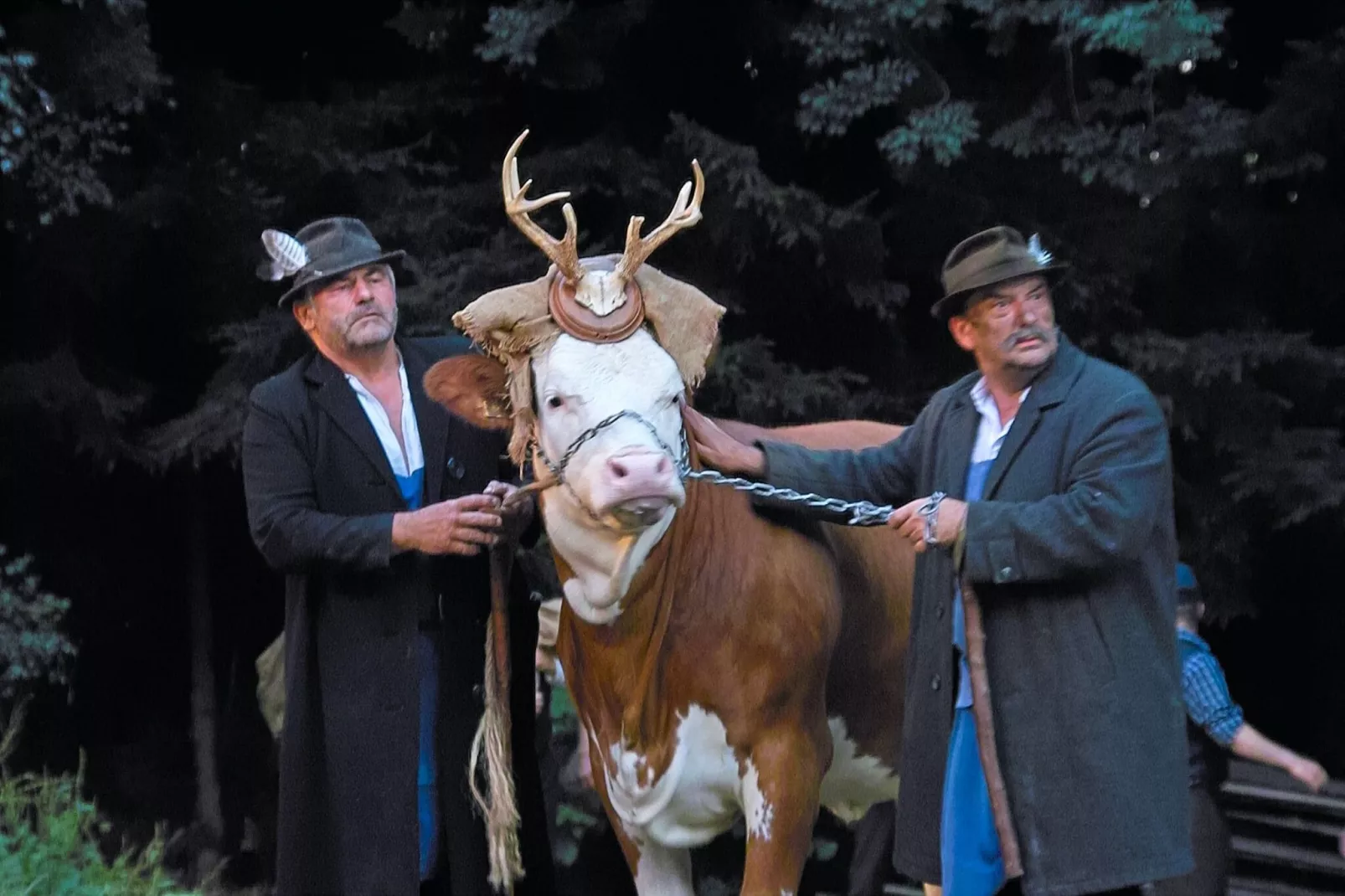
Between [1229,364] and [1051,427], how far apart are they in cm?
353

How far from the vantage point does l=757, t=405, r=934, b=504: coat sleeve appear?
3.99 metres

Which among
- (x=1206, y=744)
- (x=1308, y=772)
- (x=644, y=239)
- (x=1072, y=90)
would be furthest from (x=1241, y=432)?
(x=644, y=239)

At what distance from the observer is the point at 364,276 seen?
4.26 metres

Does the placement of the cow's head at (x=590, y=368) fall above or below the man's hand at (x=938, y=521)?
above

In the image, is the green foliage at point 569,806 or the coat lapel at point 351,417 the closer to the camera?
the coat lapel at point 351,417

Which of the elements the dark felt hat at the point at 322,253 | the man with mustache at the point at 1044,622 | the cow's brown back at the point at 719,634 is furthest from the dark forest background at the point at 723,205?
the man with mustache at the point at 1044,622

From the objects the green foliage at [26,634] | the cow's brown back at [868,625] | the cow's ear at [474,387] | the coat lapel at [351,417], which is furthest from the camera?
the green foliage at [26,634]

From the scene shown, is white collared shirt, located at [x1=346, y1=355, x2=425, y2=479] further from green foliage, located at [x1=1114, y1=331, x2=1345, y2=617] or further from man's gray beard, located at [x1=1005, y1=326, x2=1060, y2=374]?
green foliage, located at [x1=1114, y1=331, x2=1345, y2=617]

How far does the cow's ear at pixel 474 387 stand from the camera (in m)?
3.90

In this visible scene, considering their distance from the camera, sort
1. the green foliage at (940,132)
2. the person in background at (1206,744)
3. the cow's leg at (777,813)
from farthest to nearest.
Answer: the green foliage at (940,132) < the person in background at (1206,744) < the cow's leg at (777,813)

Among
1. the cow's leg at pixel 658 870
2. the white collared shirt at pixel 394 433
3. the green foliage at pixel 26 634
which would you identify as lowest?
the cow's leg at pixel 658 870

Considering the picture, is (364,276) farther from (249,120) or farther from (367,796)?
(249,120)

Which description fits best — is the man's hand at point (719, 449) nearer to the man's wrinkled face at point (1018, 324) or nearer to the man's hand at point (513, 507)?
the man's hand at point (513, 507)

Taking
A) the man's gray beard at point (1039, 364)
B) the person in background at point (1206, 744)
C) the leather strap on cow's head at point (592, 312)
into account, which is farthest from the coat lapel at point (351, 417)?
the person in background at point (1206, 744)
